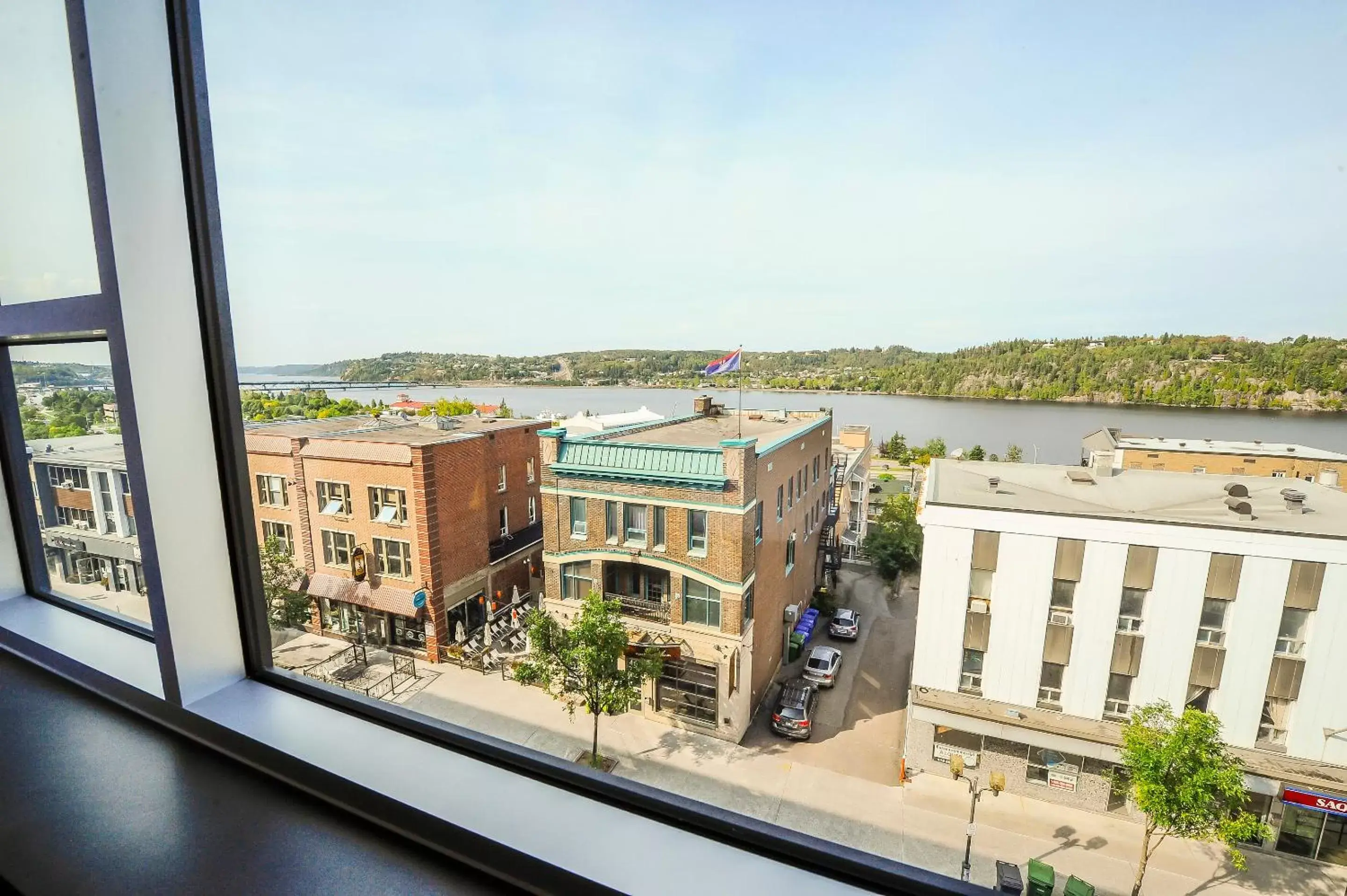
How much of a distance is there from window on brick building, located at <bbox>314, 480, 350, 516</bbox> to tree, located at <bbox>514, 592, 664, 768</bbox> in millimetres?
2928

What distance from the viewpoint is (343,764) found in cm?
82

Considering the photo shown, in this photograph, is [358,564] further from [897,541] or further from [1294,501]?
[897,541]

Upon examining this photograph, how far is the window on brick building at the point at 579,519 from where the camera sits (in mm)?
7965

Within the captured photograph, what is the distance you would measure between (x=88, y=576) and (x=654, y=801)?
6.19 feet

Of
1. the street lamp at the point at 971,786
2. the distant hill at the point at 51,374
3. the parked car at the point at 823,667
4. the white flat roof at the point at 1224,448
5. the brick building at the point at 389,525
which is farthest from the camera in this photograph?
the parked car at the point at 823,667

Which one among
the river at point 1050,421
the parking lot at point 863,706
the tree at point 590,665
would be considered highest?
the river at point 1050,421

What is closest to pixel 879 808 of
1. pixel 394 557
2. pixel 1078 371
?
pixel 1078 371

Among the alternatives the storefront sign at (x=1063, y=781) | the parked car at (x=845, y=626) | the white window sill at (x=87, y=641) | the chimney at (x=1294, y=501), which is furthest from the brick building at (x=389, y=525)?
the chimney at (x=1294, y=501)

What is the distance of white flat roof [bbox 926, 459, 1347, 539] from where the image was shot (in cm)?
290

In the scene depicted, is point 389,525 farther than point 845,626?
No

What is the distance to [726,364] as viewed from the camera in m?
8.11

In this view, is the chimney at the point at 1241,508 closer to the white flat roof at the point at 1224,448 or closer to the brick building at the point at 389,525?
the white flat roof at the point at 1224,448

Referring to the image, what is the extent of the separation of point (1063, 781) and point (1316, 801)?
6.06 ft

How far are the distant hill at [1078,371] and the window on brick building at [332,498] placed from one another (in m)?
2.84
